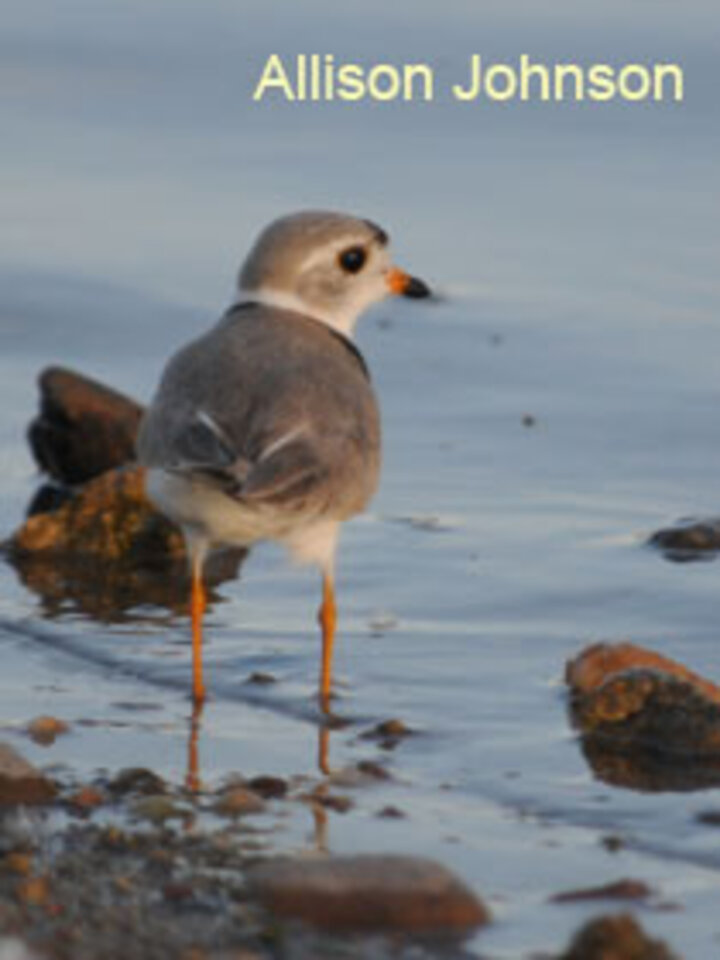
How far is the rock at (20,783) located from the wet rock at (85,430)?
3.90m

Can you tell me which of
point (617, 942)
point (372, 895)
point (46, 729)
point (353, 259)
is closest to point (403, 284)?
point (353, 259)

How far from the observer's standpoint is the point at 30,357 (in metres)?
11.7

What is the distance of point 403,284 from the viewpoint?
8977 millimetres

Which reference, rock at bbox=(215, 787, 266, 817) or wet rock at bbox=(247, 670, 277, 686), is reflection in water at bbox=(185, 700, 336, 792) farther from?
wet rock at bbox=(247, 670, 277, 686)

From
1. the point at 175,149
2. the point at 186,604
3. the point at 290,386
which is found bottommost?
the point at 186,604

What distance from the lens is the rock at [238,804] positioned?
21.9 feet

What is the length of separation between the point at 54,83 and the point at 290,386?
7.83 meters

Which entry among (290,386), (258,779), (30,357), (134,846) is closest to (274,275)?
(290,386)

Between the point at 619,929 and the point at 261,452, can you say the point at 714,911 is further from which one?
the point at 261,452

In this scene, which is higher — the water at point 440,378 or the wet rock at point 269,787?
the water at point 440,378

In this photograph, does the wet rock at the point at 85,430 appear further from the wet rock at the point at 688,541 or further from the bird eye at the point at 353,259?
the wet rock at the point at 688,541

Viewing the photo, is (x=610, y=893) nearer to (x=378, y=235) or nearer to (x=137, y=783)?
(x=137, y=783)

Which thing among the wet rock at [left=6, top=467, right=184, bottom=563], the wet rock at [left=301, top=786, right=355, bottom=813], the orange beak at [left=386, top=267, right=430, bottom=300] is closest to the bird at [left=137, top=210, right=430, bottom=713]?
the orange beak at [left=386, top=267, right=430, bottom=300]

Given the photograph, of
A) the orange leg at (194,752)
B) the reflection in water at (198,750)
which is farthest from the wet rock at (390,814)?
the orange leg at (194,752)
